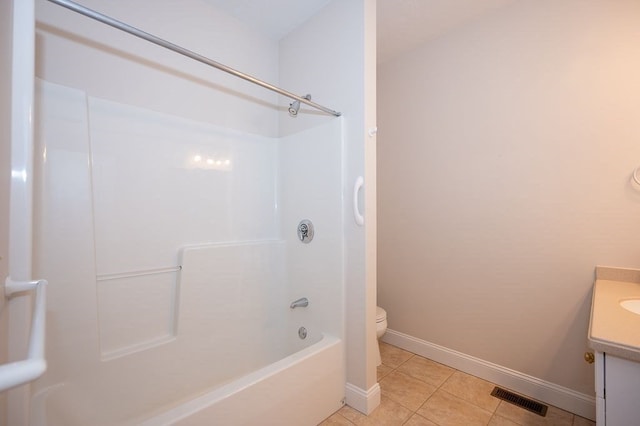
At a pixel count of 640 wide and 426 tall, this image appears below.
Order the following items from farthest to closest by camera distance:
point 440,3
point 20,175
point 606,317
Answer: point 440,3 → point 606,317 → point 20,175

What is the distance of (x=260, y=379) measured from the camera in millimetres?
1080

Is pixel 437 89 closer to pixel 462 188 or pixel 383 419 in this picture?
pixel 462 188

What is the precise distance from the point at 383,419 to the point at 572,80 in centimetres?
216

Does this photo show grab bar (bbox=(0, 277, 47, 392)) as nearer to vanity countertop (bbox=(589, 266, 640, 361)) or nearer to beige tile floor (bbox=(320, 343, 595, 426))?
vanity countertop (bbox=(589, 266, 640, 361))

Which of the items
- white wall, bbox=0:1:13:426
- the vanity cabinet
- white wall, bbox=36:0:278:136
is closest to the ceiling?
white wall, bbox=36:0:278:136

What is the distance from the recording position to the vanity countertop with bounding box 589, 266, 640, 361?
0.67 m

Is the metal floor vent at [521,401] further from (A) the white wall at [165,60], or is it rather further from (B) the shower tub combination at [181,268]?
(A) the white wall at [165,60]

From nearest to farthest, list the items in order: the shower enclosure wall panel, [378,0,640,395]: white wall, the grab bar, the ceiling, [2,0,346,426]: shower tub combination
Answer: the grab bar, [2,0,346,426]: shower tub combination, [378,0,640,395]: white wall, the shower enclosure wall panel, the ceiling

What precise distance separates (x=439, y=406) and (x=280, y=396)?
98 cm

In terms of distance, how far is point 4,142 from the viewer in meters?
0.62

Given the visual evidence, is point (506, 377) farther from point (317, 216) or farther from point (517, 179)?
point (317, 216)

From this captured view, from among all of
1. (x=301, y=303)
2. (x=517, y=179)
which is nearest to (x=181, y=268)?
(x=301, y=303)

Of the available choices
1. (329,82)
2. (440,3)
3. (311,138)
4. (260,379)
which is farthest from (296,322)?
(440,3)

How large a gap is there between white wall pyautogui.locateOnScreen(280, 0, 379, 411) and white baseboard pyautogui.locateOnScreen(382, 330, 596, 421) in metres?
0.75
